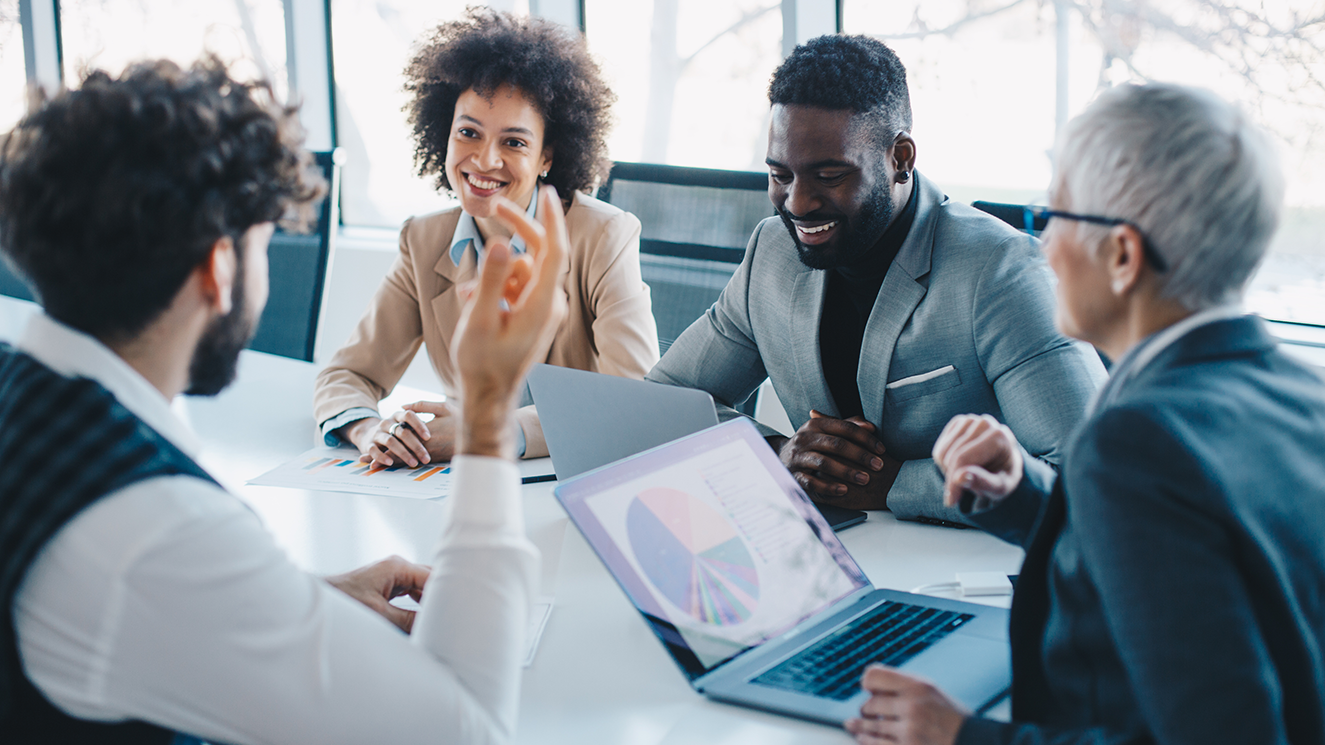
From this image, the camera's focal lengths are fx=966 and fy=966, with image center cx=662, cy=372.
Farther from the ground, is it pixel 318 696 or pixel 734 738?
pixel 318 696

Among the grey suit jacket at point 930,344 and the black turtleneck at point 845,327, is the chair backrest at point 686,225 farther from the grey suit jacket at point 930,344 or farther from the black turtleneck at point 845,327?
the black turtleneck at point 845,327

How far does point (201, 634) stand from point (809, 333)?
124cm

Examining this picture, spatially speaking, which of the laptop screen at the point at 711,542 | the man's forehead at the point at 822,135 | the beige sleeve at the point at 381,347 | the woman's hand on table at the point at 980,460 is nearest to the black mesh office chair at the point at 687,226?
the man's forehead at the point at 822,135

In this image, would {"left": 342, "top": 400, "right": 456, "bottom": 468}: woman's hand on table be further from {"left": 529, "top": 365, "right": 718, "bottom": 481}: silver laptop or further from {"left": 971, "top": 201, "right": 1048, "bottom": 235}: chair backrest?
{"left": 971, "top": 201, "right": 1048, "bottom": 235}: chair backrest

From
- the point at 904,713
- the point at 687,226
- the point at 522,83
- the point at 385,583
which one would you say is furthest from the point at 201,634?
the point at 522,83

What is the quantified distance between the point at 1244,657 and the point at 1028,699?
0.71 ft

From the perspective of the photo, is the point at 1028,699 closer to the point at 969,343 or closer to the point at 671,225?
the point at 969,343

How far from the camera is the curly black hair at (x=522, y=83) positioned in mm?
2246

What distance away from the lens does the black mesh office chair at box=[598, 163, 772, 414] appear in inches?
82.6

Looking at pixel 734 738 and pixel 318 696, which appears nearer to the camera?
pixel 318 696

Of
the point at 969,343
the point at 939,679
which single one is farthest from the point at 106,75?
the point at 969,343

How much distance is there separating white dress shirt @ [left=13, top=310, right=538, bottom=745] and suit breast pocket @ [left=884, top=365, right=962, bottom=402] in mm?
977

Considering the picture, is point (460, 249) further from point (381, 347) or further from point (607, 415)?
point (607, 415)

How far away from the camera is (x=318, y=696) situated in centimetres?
72
